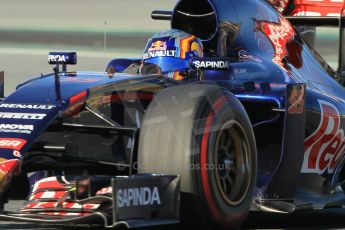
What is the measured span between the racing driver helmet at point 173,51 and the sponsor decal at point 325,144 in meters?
1.06

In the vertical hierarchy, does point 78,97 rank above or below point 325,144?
above

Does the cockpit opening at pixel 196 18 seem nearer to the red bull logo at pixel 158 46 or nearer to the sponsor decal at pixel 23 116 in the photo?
the red bull logo at pixel 158 46

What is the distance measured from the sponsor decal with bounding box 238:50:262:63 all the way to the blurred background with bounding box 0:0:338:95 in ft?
29.5

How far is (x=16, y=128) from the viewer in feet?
19.6

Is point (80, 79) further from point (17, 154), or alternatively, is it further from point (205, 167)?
point (205, 167)

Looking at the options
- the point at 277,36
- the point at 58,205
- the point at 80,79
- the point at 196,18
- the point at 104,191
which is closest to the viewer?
the point at 104,191

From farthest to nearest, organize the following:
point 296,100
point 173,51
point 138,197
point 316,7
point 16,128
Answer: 1. point 316,7
2. point 173,51
3. point 296,100
4. point 16,128
5. point 138,197

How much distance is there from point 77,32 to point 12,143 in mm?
13081

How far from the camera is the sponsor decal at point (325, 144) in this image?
7.12 m

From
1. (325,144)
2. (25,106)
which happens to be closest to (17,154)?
(25,106)

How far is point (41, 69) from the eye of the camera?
16.6m

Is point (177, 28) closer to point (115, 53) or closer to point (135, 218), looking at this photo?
point (135, 218)

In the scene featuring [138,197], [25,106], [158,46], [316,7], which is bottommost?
[138,197]

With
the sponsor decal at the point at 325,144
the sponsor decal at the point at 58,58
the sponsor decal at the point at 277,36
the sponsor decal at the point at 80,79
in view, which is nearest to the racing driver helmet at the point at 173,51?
the sponsor decal at the point at 277,36
